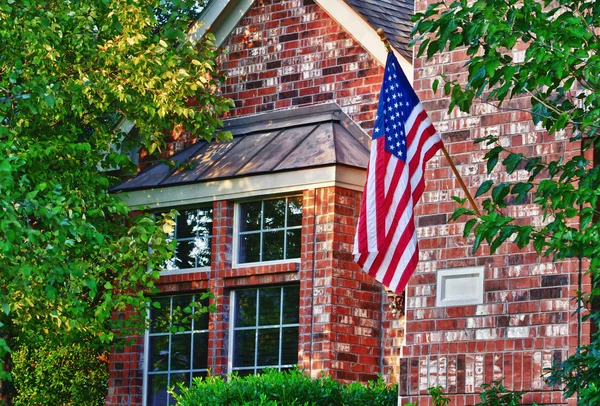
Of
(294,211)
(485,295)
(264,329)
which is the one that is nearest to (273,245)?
(294,211)

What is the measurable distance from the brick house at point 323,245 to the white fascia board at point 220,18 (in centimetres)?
2

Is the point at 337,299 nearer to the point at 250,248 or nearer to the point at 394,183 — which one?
the point at 250,248

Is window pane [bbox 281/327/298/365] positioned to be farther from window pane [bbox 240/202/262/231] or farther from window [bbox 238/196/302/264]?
window pane [bbox 240/202/262/231]

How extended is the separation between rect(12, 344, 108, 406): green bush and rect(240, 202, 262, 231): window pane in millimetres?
2833

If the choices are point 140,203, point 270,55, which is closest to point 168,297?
point 140,203

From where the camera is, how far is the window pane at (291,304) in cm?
1274

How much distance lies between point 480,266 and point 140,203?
16.9 ft

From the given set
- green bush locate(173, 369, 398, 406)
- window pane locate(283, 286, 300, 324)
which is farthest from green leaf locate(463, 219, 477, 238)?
window pane locate(283, 286, 300, 324)

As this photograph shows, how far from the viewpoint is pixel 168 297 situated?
14.1m

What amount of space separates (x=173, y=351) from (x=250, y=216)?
1894 mm

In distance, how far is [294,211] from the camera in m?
12.9

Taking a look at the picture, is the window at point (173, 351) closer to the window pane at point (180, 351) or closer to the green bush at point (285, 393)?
the window pane at point (180, 351)

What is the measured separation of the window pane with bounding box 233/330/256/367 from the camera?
13016mm

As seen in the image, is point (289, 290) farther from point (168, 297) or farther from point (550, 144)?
point (550, 144)
